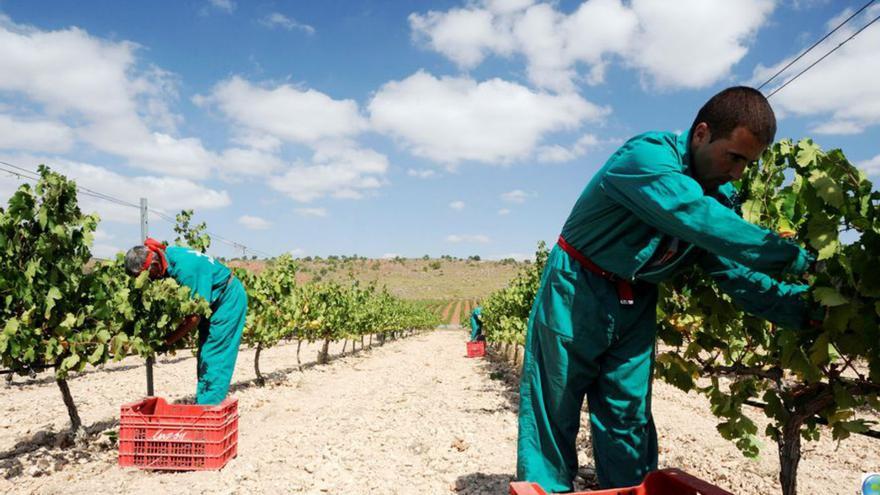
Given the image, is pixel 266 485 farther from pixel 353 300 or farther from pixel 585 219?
pixel 353 300

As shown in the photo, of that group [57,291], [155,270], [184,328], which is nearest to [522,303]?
[184,328]

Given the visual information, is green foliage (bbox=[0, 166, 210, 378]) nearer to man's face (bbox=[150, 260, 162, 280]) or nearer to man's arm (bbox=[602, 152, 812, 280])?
man's face (bbox=[150, 260, 162, 280])

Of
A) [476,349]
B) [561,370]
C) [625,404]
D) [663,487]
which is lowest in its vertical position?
[476,349]

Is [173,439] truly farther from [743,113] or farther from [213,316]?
[743,113]

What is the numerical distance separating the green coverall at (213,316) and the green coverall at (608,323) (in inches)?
144

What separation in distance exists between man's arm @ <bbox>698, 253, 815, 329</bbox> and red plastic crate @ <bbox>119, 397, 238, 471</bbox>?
3812 mm

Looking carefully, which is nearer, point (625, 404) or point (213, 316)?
point (625, 404)

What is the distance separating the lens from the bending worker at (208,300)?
501 cm

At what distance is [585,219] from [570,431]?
37.7 inches

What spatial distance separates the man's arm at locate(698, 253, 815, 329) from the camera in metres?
2.11

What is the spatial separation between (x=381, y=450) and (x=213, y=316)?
214cm

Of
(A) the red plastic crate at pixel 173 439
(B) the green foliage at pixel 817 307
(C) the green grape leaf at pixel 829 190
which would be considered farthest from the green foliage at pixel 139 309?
(C) the green grape leaf at pixel 829 190

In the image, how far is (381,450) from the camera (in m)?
5.02

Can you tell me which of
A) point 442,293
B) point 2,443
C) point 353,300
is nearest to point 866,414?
point 2,443
